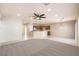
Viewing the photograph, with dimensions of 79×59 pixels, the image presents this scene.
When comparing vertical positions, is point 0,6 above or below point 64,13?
above

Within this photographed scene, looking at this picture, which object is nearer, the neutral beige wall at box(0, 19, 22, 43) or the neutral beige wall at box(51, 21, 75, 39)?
the neutral beige wall at box(0, 19, 22, 43)

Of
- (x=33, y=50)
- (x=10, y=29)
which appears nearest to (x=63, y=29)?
(x=33, y=50)

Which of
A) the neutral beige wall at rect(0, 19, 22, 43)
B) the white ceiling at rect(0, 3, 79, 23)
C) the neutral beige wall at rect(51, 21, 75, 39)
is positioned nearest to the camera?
the white ceiling at rect(0, 3, 79, 23)

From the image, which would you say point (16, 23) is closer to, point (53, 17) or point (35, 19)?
point (35, 19)

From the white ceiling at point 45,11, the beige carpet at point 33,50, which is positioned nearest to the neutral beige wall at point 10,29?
the white ceiling at point 45,11

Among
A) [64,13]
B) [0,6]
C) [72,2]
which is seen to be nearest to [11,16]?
[0,6]

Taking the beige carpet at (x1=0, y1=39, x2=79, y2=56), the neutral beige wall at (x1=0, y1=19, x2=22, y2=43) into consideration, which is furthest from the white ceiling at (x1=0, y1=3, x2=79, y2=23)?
the beige carpet at (x1=0, y1=39, x2=79, y2=56)

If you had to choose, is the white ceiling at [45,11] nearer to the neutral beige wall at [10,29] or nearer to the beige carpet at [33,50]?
the neutral beige wall at [10,29]

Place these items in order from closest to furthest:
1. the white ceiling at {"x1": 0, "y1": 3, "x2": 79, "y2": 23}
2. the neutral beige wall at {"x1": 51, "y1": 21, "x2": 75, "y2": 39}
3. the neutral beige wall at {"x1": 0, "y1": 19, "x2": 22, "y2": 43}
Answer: the white ceiling at {"x1": 0, "y1": 3, "x2": 79, "y2": 23}
the neutral beige wall at {"x1": 0, "y1": 19, "x2": 22, "y2": 43}
the neutral beige wall at {"x1": 51, "y1": 21, "x2": 75, "y2": 39}

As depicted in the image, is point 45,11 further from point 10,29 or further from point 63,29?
point 10,29

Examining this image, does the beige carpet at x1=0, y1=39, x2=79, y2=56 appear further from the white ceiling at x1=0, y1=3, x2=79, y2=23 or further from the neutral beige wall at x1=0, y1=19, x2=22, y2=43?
the white ceiling at x1=0, y1=3, x2=79, y2=23

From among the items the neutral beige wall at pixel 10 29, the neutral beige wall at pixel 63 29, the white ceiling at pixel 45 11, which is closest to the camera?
the white ceiling at pixel 45 11

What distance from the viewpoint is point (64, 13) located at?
201 cm

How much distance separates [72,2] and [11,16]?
1.58m
